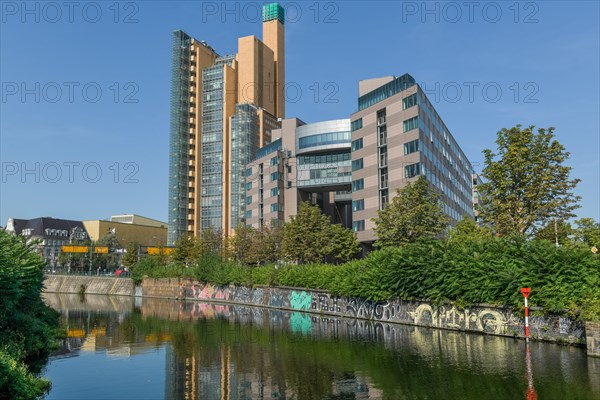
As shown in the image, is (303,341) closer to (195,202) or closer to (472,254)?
(472,254)

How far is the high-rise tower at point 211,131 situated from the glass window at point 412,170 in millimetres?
77179

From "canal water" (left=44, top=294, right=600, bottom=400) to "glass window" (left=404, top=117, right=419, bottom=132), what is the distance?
40176 millimetres

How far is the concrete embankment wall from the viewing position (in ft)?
400


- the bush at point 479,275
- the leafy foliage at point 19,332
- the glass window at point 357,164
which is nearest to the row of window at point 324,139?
Answer: the glass window at point 357,164

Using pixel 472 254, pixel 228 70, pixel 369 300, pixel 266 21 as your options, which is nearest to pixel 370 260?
pixel 369 300

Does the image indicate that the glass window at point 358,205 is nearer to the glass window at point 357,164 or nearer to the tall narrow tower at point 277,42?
the glass window at point 357,164

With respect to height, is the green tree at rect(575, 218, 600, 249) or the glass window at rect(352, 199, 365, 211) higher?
the glass window at rect(352, 199, 365, 211)

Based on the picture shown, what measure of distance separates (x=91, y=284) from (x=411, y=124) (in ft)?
298

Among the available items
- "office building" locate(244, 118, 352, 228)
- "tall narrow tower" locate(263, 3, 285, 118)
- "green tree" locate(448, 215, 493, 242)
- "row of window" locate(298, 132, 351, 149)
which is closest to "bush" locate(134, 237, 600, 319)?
"green tree" locate(448, 215, 493, 242)

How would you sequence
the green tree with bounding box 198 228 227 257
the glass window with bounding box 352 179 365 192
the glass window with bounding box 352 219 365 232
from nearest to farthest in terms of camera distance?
the glass window with bounding box 352 219 365 232, the glass window with bounding box 352 179 365 192, the green tree with bounding box 198 228 227 257

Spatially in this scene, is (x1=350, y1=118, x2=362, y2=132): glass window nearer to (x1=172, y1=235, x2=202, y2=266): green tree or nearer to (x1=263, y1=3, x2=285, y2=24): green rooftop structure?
(x1=172, y1=235, x2=202, y2=266): green tree

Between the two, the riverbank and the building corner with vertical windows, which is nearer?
the riverbank

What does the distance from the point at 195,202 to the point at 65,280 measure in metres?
42.1

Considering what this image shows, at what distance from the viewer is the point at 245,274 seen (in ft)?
272
